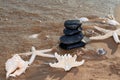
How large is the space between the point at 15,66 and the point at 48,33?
150cm

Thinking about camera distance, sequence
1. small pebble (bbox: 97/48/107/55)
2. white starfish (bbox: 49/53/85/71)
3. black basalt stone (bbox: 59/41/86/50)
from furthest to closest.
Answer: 1. black basalt stone (bbox: 59/41/86/50)
2. small pebble (bbox: 97/48/107/55)
3. white starfish (bbox: 49/53/85/71)

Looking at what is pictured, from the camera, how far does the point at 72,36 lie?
5.46 m

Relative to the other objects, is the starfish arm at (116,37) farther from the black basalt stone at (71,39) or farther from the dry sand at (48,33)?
the black basalt stone at (71,39)

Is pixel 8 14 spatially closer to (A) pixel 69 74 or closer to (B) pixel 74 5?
(B) pixel 74 5

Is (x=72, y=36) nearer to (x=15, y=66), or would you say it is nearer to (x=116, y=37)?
(x=116, y=37)

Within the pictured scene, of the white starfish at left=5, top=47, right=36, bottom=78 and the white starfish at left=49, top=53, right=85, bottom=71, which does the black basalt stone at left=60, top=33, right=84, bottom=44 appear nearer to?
the white starfish at left=49, top=53, right=85, bottom=71

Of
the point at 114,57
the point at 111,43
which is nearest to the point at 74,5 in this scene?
the point at 111,43

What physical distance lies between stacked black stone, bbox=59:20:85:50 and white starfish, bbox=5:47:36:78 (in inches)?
33.4

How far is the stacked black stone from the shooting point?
17.7ft

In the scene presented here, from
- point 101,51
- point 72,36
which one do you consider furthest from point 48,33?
point 101,51

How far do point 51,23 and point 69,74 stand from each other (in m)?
2.01

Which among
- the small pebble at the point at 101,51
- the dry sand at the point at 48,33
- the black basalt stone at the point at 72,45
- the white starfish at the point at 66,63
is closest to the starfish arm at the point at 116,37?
the dry sand at the point at 48,33

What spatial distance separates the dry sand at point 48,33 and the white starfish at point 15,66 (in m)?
0.10

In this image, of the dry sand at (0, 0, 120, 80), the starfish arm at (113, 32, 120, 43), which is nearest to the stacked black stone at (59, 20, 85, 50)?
the dry sand at (0, 0, 120, 80)
